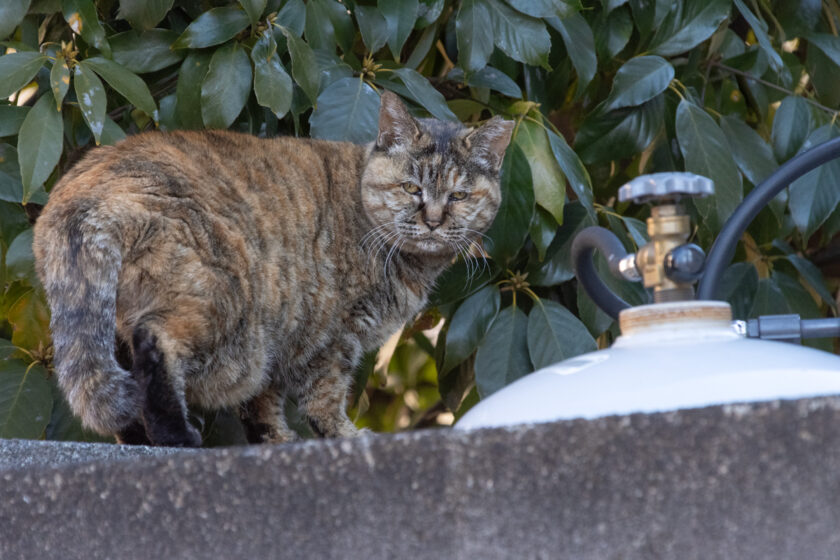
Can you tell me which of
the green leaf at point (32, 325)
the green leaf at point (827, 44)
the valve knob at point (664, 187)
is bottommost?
the green leaf at point (32, 325)

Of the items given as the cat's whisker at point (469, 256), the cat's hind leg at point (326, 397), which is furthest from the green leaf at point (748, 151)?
the cat's hind leg at point (326, 397)

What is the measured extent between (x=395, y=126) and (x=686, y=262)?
1171mm

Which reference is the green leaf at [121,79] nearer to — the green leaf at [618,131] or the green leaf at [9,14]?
the green leaf at [9,14]

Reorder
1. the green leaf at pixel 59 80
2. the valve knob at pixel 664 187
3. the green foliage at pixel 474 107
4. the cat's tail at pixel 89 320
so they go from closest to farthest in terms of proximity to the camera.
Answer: the valve knob at pixel 664 187 → the cat's tail at pixel 89 320 → the green leaf at pixel 59 80 → the green foliage at pixel 474 107

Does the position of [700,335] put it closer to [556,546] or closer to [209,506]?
[556,546]

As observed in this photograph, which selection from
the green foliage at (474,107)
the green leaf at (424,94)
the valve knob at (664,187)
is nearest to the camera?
the valve knob at (664,187)

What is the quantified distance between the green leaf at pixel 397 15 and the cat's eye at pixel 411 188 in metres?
0.35

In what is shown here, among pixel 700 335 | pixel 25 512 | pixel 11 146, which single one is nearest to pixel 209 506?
pixel 25 512

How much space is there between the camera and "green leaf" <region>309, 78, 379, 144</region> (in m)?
1.56

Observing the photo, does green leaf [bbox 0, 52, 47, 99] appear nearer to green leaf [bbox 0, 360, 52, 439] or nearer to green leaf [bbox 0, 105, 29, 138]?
green leaf [bbox 0, 105, 29, 138]

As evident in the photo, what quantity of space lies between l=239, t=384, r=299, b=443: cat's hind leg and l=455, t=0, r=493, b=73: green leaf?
2.47 ft

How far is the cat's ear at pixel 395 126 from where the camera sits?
5.77 feet

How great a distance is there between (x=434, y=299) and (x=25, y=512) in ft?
4.20

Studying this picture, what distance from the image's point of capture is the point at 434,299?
73.0 inches
